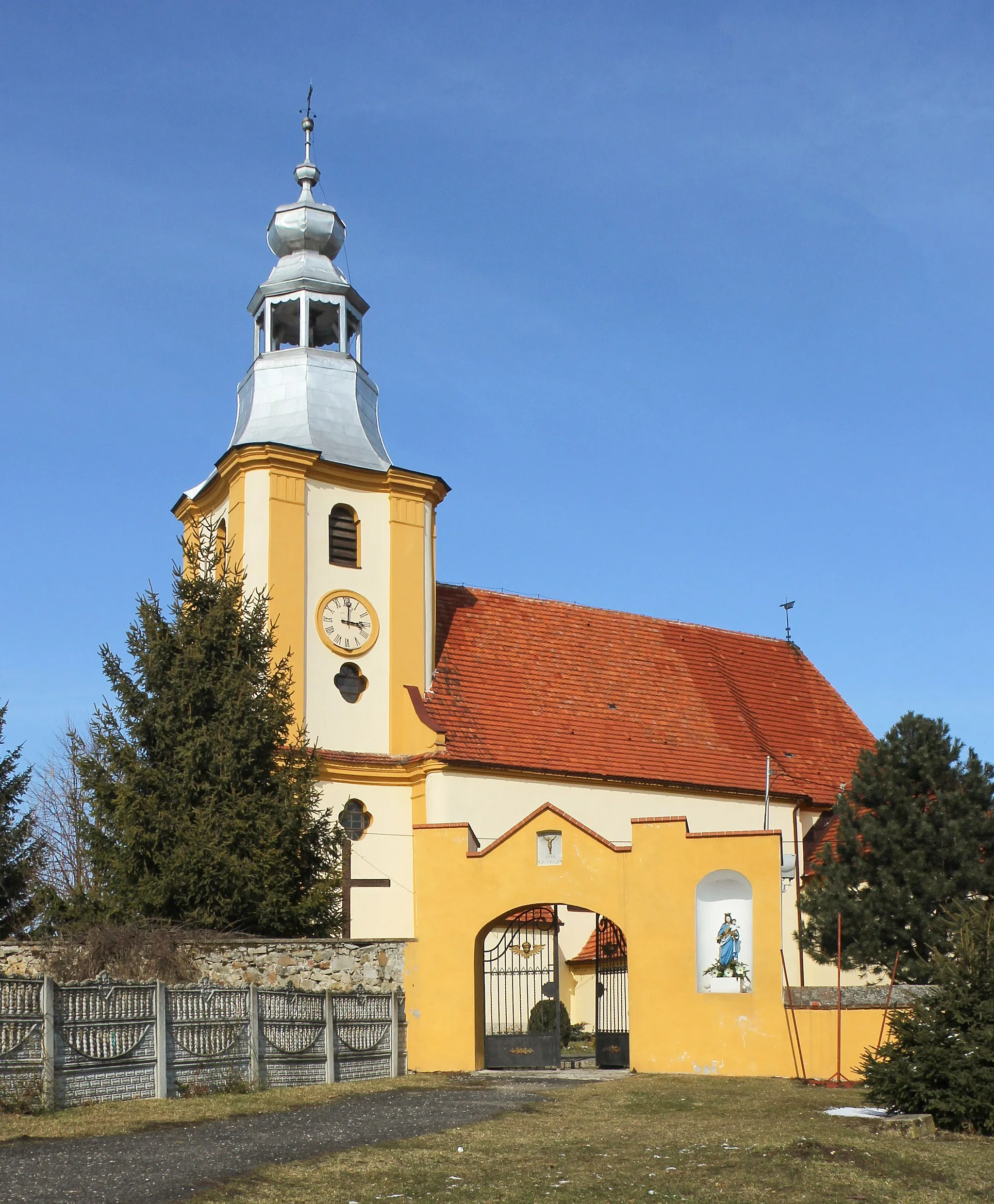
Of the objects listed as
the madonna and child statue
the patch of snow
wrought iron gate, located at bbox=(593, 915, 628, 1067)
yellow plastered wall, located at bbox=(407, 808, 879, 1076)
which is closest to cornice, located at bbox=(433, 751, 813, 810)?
wrought iron gate, located at bbox=(593, 915, 628, 1067)

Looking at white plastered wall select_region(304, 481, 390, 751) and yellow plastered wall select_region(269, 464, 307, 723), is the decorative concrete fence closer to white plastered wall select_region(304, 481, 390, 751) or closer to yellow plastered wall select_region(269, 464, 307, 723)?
white plastered wall select_region(304, 481, 390, 751)

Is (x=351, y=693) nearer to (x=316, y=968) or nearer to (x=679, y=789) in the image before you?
(x=679, y=789)

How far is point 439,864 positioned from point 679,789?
39.7ft

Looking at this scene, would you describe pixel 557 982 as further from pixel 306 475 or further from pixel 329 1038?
pixel 306 475

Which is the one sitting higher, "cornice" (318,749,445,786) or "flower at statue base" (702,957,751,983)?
"cornice" (318,749,445,786)

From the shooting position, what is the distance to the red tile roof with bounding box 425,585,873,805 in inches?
1215

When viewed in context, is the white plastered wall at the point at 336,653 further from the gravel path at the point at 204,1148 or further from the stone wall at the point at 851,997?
the gravel path at the point at 204,1148

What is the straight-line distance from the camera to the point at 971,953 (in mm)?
14375

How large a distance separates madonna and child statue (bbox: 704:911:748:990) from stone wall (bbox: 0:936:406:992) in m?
4.29

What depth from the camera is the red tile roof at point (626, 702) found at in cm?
3086

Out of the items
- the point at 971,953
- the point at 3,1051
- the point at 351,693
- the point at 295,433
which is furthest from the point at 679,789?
the point at 3,1051

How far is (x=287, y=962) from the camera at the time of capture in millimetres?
19078

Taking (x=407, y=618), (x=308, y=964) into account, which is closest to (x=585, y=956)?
(x=407, y=618)

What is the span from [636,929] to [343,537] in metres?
13.1
